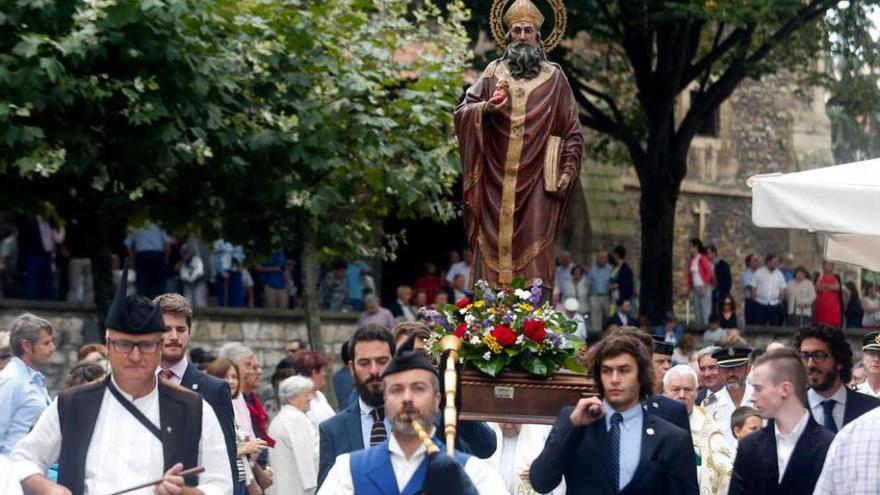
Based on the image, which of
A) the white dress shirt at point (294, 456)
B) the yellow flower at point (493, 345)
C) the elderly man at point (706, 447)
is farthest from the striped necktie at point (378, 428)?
the white dress shirt at point (294, 456)

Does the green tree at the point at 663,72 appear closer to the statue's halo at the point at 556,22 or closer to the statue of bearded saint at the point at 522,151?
the statue's halo at the point at 556,22

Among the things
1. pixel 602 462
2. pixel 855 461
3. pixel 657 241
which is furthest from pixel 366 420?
pixel 657 241

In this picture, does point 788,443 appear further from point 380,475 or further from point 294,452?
point 294,452

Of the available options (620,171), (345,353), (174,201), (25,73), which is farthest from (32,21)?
(620,171)

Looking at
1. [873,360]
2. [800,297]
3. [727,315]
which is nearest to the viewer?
[873,360]

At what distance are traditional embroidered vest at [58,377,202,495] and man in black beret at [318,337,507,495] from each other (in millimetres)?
1172

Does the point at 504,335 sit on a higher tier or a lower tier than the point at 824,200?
lower

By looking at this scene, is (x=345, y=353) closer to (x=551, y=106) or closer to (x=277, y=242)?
(x=551, y=106)

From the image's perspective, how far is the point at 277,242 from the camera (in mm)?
22281

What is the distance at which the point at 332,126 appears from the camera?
21.6 m

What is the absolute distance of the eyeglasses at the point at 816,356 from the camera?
1102 cm

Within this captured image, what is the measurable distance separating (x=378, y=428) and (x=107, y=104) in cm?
1128

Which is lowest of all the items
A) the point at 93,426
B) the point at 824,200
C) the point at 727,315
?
the point at 93,426

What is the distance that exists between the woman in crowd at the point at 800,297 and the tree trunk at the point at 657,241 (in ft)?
11.9
